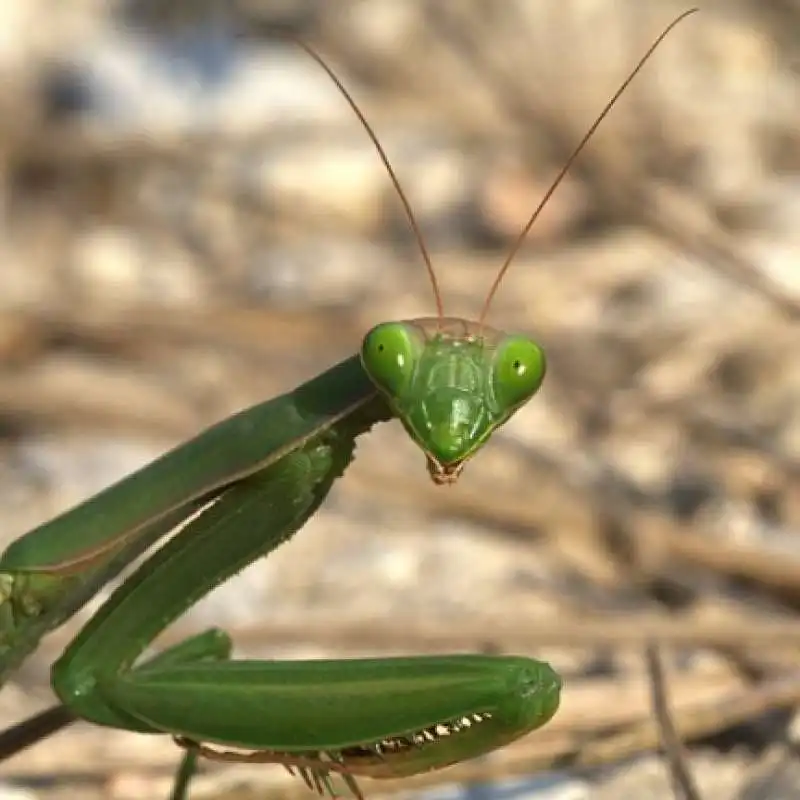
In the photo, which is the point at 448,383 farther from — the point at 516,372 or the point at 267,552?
the point at 267,552

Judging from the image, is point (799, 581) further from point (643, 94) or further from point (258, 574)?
point (643, 94)

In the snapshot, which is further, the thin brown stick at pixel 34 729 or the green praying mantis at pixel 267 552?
the thin brown stick at pixel 34 729

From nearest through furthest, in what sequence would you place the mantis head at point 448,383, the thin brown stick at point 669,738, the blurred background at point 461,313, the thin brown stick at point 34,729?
the mantis head at point 448,383 → the thin brown stick at point 34,729 → the thin brown stick at point 669,738 → the blurred background at point 461,313

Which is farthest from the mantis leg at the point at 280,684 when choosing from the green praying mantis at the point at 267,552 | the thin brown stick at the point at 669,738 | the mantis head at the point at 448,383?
the thin brown stick at the point at 669,738

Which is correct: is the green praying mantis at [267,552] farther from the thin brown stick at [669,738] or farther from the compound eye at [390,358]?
the thin brown stick at [669,738]

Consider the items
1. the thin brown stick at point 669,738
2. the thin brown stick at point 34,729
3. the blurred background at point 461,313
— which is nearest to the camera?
the thin brown stick at point 34,729

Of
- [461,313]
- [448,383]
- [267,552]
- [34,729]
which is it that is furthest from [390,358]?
[461,313]

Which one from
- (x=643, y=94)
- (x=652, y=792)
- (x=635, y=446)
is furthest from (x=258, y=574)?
(x=643, y=94)

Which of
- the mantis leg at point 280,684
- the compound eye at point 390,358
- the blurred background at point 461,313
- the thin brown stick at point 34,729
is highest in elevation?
the blurred background at point 461,313
